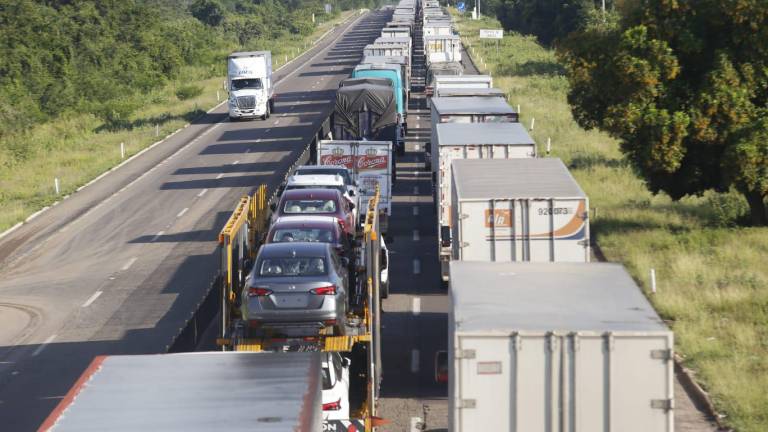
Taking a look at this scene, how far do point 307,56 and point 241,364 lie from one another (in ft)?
332

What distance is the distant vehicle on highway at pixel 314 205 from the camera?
25.4 m

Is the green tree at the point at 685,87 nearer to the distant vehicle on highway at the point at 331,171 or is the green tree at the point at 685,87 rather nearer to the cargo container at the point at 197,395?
the distant vehicle on highway at the point at 331,171

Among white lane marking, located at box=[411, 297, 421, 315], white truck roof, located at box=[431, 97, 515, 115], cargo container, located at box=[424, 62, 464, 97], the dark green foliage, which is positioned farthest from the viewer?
the dark green foliage

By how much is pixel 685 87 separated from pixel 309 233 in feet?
38.6

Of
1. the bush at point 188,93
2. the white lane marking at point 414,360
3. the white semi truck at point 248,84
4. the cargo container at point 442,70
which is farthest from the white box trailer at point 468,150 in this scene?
the bush at point 188,93

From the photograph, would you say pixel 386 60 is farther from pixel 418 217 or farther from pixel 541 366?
pixel 541 366

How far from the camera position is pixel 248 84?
61.3 m

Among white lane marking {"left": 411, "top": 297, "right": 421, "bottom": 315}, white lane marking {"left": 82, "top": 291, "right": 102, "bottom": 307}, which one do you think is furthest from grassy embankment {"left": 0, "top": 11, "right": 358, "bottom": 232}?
white lane marking {"left": 411, "top": 297, "right": 421, "bottom": 315}

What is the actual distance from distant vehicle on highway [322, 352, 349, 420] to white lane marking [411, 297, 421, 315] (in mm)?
8787

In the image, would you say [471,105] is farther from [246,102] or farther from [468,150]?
[246,102]

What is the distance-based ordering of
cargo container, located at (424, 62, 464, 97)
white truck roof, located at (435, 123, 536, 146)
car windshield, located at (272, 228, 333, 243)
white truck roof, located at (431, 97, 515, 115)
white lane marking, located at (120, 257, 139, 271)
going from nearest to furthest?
car windshield, located at (272, 228, 333, 243), white truck roof, located at (435, 123, 536, 146), white lane marking, located at (120, 257, 139, 271), white truck roof, located at (431, 97, 515, 115), cargo container, located at (424, 62, 464, 97)

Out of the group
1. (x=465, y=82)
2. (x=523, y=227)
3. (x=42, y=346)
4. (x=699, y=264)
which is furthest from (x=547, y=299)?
(x=465, y=82)

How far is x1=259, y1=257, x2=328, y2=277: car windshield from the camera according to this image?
1808 centimetres

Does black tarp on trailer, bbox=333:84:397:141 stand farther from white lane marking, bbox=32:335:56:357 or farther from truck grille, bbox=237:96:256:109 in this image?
white lane marking, bbox=32:335:56:357
